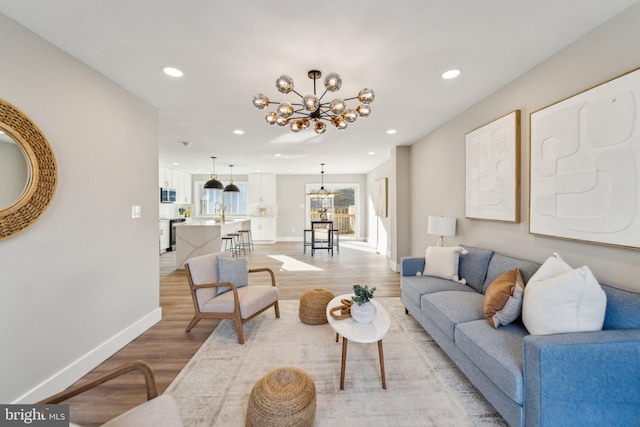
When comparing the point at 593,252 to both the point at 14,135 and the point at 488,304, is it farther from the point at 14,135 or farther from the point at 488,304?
the point at 14,135

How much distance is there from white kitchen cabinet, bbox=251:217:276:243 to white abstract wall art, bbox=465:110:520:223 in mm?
6967

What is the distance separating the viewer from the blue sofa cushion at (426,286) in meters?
2.62

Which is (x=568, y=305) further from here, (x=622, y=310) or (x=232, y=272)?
(x=232, y=272)

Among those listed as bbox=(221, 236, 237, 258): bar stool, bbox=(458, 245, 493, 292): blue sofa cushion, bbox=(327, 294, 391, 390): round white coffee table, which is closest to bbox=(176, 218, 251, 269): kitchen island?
bbox=(221, 236, 237, 258): bar stool

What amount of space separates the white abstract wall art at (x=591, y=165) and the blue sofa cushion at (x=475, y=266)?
59 centimetres

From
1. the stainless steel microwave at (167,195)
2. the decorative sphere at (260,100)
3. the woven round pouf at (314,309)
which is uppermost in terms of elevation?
the decorative sphere at (260,100)

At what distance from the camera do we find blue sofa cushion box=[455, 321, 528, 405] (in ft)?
4.53

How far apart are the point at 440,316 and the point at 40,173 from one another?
3282mm

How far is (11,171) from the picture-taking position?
1627 mm

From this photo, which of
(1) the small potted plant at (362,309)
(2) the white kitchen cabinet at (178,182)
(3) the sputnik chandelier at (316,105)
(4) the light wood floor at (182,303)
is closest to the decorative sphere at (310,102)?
(3) the sputnik chandelier at (316,105)

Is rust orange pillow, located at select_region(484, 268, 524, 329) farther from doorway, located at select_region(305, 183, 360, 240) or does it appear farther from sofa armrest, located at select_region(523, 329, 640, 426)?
doorway, located at select_region(305, 183, 360, 240)

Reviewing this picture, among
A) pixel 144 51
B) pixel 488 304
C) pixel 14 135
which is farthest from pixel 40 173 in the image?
pixel 488 304

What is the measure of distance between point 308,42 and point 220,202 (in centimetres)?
841

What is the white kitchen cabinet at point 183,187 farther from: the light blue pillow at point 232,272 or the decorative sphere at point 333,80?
the decorative sphere at point 333,80
